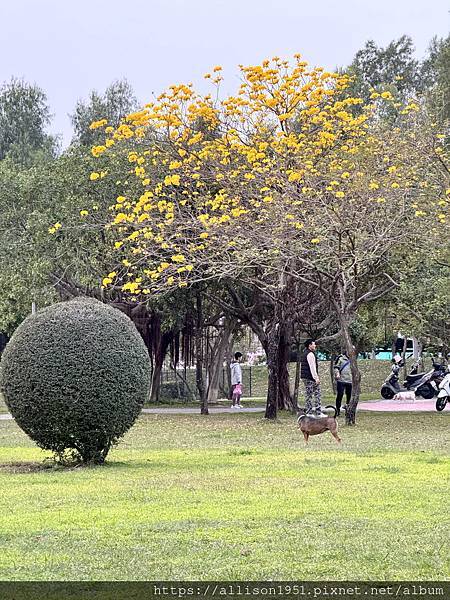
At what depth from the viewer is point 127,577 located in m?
7.34

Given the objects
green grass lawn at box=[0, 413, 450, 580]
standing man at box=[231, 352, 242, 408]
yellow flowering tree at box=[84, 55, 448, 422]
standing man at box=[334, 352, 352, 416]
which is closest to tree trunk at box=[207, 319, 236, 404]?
standing man at box=[231, 352, 242, 408]

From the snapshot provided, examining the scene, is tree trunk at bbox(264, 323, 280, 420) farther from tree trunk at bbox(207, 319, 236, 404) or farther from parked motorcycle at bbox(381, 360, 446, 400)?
parked motorcycle at bbox(381, 360, 446, 400)

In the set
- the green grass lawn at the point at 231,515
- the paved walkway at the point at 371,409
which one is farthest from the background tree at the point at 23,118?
the green grass lawn at the point at 231,515

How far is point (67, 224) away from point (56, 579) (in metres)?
24.6

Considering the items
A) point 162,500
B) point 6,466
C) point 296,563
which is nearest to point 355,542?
point 296,563

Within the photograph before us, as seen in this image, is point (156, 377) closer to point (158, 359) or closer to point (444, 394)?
point (158, 359)

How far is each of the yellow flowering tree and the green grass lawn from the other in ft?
21.6

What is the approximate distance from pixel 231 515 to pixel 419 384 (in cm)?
3064

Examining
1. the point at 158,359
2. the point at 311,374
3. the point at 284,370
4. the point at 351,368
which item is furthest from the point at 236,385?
the point at 311,374

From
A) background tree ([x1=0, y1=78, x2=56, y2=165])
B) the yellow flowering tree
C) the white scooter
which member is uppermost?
background tree ([x1=0, y1=78, x2=56, y2=165])

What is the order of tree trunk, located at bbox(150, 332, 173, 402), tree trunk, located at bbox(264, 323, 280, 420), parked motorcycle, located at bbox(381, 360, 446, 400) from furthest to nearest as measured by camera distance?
parked motorcycle, located at bbox(381, 360, 446, 400)
tree trunk, located at bbox(150, 332, 173, 402)
tree trunk, located at bbox(264, 323, 280, 420)

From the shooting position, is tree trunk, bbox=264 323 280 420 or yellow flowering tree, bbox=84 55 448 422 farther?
tree trunk, bbox=264 323 280 420

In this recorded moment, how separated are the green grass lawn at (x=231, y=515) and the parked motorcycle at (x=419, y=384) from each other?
2168cm

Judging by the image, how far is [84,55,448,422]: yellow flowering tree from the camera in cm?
2292
